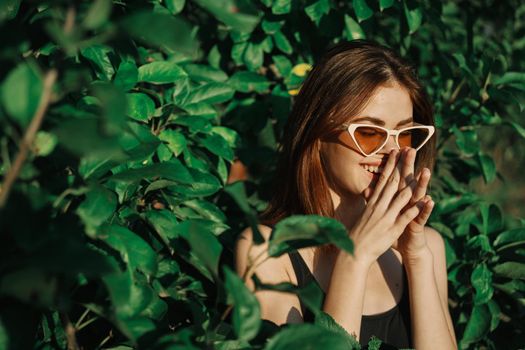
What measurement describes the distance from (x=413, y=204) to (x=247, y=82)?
32.9 inches

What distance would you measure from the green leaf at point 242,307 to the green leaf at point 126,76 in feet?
2.77

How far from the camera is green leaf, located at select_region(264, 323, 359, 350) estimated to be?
1.05 m

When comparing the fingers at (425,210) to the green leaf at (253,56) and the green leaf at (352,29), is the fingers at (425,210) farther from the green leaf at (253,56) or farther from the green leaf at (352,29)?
the green leaf at (253,56)

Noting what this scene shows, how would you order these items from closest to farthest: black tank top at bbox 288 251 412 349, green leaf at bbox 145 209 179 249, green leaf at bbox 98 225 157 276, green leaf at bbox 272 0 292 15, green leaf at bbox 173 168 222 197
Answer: green leaf at bbox 98 225 157 276, green leaf at bbox 145 209 179 249, green leaf at bbox 173 168 222 197, black tank top at bbox 288 251 412 349, green leaf at bbox 272 0 292 15

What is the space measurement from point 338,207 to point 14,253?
1.34m

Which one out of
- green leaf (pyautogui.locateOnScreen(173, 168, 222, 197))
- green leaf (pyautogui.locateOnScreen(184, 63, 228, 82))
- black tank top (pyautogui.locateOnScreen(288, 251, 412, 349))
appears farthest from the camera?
green leaf (pyautogui.locateOnScreen(184, 63, 228, 82))

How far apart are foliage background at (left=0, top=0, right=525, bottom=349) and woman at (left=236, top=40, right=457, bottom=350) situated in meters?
0.18

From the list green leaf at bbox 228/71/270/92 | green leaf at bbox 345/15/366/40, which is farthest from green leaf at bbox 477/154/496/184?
green leaf at bbox 228/71/270/92

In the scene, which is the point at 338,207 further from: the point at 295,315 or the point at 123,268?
the point at 123,268

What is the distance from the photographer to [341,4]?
2.76m

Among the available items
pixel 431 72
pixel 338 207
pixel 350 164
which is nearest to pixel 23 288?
pixel 350 164

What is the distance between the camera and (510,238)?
2.26m

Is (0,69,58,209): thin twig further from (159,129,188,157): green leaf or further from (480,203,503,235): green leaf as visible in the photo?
(480,203,503,235): green leaf

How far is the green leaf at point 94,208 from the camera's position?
1.12 m
